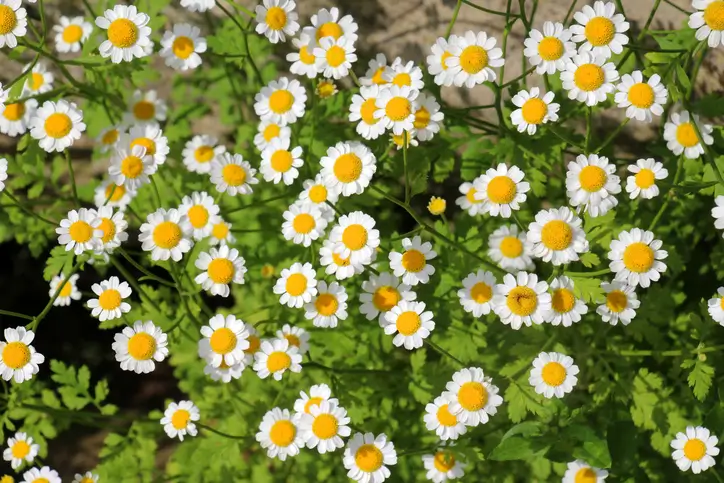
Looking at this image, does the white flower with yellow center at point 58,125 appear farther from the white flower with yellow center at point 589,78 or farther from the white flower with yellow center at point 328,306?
the white flower with yellow center at point 589,78

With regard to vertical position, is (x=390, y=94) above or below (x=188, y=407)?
above

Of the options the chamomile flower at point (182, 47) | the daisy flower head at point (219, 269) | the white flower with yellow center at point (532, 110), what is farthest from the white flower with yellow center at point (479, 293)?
the chamomile flower at point (182, 47)

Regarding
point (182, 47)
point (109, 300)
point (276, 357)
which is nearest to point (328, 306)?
point (276, 357)

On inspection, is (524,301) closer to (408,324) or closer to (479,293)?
(479,293)

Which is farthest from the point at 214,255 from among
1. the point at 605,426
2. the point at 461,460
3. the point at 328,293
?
the point at 605,426

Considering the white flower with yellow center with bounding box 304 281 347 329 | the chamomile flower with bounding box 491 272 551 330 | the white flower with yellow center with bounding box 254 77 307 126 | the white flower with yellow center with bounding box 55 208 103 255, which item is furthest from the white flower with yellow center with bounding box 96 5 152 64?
the chamomile flower with bounding box 491 272 551 330

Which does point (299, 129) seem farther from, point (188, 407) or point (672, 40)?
point (672, 40)
